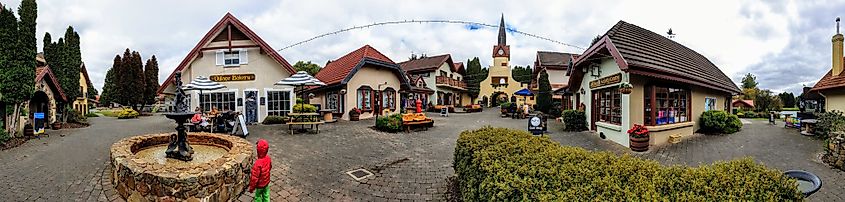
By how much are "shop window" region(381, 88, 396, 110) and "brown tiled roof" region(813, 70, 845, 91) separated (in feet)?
54.5

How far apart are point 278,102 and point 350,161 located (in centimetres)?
1036

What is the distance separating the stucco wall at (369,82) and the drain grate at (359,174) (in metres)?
10.9

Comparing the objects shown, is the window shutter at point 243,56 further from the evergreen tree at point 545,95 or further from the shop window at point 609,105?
the evergreen tree at point 545,95

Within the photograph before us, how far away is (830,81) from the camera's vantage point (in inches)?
476

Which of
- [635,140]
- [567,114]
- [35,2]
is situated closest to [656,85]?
[635,140]

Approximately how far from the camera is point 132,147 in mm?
6535

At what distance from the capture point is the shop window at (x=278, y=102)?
1622cm

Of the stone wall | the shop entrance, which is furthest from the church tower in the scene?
the stone wall

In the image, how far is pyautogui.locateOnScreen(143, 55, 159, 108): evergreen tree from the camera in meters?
28.3

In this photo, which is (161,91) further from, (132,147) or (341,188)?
(341,188)

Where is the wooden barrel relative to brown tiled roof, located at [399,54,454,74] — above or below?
below

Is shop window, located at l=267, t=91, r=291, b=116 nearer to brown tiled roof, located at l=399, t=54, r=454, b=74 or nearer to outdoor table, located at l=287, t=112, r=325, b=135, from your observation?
outdoor table, located at l=287, t=112, r=325, b=135

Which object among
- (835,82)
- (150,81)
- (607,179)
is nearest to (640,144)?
(607,179)

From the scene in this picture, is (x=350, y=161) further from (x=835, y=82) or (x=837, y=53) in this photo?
(x=837, y=53)
